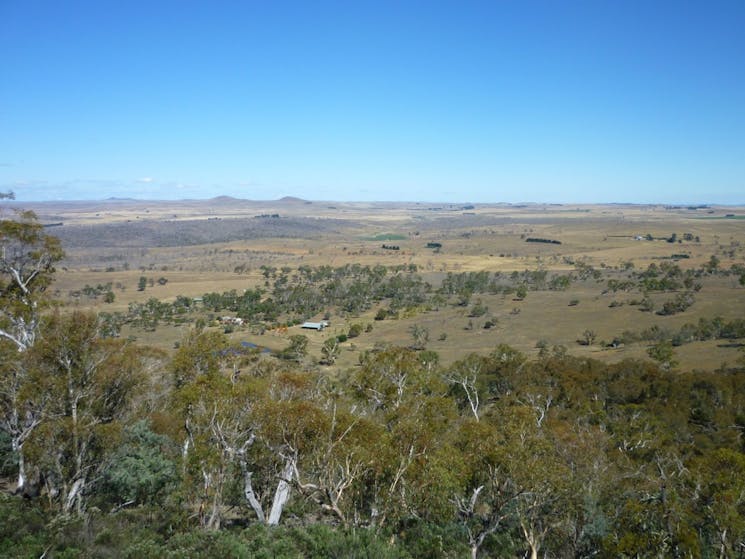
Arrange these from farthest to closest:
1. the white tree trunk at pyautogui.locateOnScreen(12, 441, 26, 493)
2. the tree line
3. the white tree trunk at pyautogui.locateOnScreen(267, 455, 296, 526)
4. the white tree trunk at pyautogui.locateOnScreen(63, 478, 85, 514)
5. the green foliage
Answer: the green foliage, the white tree trunk at pyautogui.locateOnScreen(12, 441, 26, 493), the white tree trunk at pyautogui.locateOnScreen(63, 478, 85, 514), the white tree trunk at pyautogui.locateOnScreen(267, 455, 296, 526), the tree line

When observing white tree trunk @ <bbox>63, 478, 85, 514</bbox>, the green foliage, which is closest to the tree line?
the green foliage

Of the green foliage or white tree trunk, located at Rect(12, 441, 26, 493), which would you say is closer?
white tree trunk, located at Rect(12, 441, 26, 493)

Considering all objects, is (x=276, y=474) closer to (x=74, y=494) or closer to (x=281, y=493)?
(x=281, y=493)

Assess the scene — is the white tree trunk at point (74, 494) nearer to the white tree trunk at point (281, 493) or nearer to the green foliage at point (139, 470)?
the green foliage at point (139, 470)

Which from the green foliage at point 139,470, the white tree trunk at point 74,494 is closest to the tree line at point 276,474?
the green foliage at point 139,470

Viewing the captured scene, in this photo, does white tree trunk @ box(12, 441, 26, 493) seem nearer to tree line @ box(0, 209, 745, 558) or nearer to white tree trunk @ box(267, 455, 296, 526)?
tree line @ box(0, 209, 745, 558)

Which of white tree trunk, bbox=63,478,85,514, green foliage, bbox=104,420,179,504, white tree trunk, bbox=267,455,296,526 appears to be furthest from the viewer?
green foliage, bbox=104,420,179,504

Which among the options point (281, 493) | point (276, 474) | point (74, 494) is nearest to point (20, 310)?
point (74, 494)

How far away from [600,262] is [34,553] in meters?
168

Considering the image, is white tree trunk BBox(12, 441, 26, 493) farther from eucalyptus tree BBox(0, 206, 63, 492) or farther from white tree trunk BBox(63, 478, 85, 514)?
white tree trunk BBox(63, 478, 85, 514)

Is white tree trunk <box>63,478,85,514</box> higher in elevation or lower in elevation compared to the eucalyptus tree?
lower

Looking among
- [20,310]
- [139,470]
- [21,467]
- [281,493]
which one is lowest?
[139,470]

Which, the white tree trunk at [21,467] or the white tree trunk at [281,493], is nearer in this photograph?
the white tree trunk at [281,493]

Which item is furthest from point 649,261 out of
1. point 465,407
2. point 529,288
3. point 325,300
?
point 465,407
